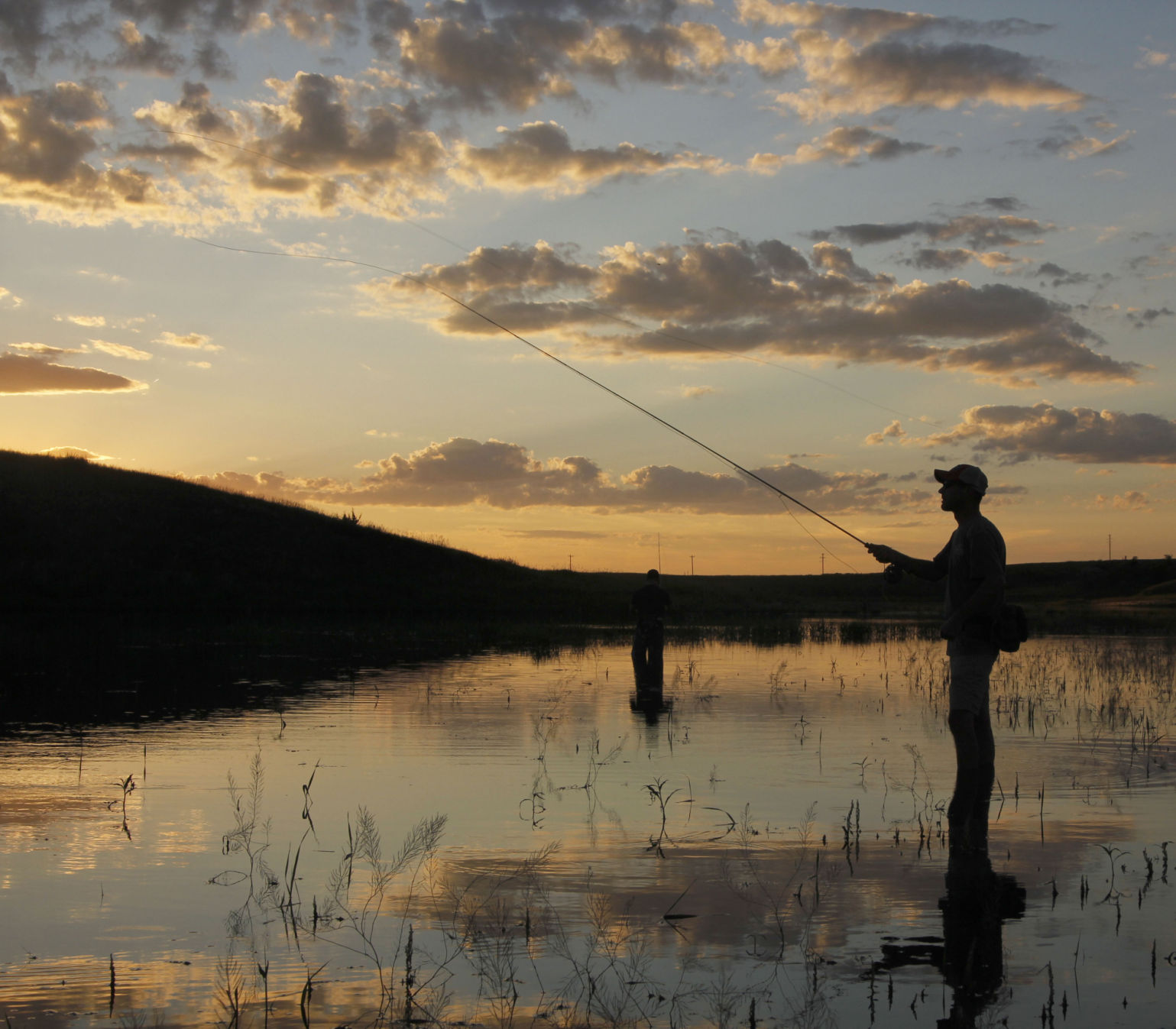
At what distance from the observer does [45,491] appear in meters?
58.1

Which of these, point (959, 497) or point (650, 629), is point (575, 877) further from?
point (650, 629)

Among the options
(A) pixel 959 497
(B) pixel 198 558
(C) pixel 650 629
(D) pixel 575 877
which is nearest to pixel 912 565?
(A) pixel 959 497

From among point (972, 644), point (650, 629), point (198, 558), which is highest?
point (198, 558)

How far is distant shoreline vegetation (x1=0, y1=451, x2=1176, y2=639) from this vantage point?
136ft

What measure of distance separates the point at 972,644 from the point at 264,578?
1840 inches

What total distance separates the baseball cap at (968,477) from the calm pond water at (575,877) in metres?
2.26

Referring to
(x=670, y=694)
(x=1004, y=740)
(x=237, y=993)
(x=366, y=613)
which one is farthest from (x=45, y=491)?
(x=237, y=993)

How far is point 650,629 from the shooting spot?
745 inches

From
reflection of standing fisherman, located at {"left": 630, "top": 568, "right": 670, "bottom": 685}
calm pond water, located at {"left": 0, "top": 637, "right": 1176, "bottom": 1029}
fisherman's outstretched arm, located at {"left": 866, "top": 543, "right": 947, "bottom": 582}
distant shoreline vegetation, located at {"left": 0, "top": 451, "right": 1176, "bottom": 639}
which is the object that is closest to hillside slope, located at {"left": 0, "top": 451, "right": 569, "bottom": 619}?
distant shoreline vegetation, located at {"left": 0, "top": 451, "right": 1176, "bottom": 639}

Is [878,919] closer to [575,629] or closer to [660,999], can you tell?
[660,999]

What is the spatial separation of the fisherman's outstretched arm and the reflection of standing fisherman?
986 cm

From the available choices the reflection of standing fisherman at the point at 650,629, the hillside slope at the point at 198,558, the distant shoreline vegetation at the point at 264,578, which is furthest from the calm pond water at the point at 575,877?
the hillside slope at the point at 198,558

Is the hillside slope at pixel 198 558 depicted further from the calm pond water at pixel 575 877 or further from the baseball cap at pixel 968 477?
the baseball cap at pixel 968 477

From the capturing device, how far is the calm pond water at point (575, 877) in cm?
466
